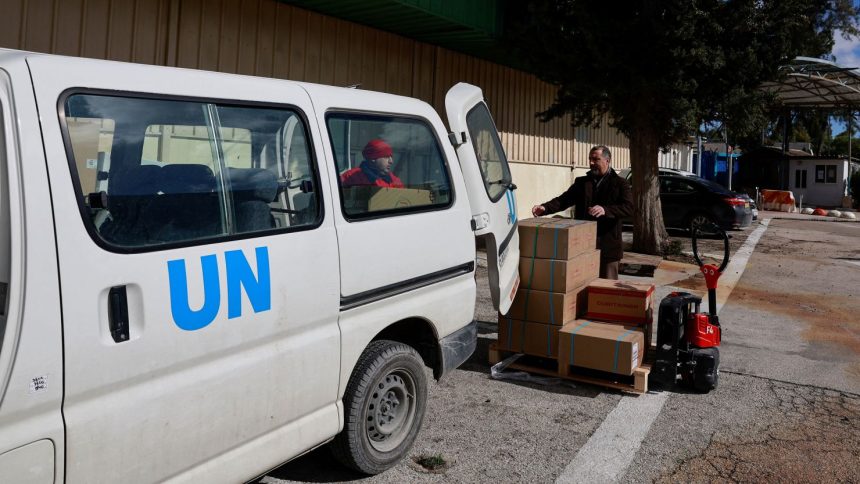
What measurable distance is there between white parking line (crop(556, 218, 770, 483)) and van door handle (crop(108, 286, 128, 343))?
248 centimetres

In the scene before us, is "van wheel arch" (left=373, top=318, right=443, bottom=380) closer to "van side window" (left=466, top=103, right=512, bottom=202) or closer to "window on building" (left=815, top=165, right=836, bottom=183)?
"van side window" (left=466, top=103, right=512, bottom=202)

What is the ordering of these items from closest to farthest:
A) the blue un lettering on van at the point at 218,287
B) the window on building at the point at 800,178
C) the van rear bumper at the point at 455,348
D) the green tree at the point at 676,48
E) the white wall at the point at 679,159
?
the blue un lettering on van at the point at 218,287
the van rear bumper at the point at 455,348
the green tree at the point at 676,48
the white wall at the point at 679,159
the window on building at the point at 800,178

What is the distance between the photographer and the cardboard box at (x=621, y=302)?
18.3 feet

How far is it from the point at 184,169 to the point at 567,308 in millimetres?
3554

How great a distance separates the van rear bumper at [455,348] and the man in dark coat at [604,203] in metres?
2.36

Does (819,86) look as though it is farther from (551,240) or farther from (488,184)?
(488,184)

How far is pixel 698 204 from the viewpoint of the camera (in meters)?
17.3

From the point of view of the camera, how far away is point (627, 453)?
13.7ft

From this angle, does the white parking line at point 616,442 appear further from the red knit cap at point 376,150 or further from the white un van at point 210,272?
the red knit cap at point 376,150

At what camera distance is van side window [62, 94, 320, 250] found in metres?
2.35

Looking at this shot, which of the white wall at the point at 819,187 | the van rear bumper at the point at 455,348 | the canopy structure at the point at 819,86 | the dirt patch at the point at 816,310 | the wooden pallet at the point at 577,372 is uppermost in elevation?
the canopy structure at the point at 819,86

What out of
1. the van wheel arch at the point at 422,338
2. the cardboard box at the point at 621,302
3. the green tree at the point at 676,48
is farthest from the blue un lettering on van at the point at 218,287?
the green tree at the point at 676,48

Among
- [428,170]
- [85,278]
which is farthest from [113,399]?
[428,170]

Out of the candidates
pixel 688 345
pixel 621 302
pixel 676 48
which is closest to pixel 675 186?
pixel 676 48
